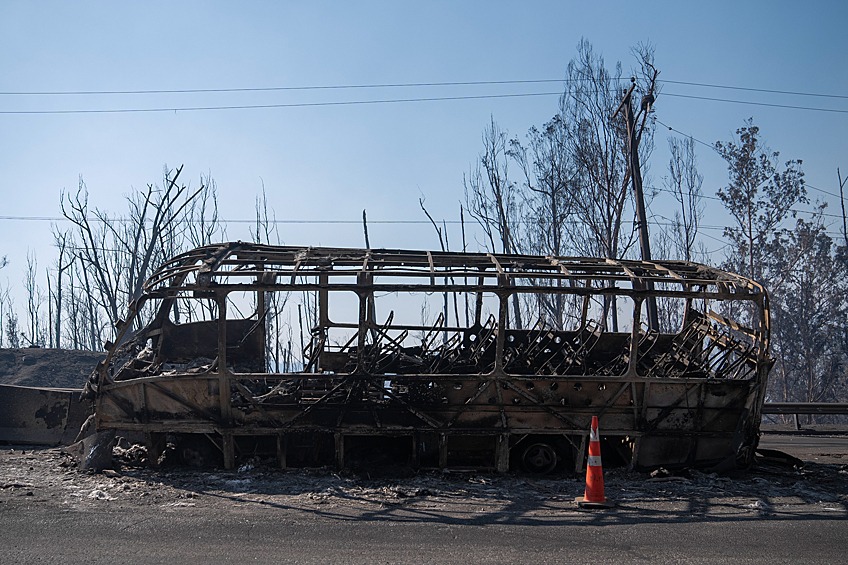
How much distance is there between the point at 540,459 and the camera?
10.0 meters

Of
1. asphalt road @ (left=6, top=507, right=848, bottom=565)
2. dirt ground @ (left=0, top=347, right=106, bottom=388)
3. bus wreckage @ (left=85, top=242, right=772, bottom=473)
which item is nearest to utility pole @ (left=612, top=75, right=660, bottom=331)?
bus wreckage @ (left=85, top=242, right=772, bottom=473)

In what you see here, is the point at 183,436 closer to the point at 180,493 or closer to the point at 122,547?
the point at 180,493

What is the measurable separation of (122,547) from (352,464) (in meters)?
3.91

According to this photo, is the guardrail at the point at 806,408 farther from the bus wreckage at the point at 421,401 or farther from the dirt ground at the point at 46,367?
the dirt ground at the point at 46,367

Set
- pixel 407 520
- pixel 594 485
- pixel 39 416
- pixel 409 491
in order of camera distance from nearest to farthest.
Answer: pixel 407 520, pixel 594 485, pixel 409 491, pixel 39 416

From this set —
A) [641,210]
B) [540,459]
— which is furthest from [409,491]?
[641,210]

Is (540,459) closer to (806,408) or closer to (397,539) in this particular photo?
(397,539)

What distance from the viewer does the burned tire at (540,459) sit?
1000 centimetres

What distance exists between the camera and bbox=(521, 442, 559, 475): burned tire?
10000 mm

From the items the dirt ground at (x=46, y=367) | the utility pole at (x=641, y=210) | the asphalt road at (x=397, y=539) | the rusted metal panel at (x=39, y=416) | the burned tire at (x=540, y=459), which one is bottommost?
the asphalt road at (x=397, y=539)

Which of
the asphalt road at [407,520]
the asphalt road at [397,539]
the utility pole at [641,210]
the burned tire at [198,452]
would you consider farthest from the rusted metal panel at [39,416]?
the utility pole at [641,210]

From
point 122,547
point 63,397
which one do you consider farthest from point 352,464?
point 63,397

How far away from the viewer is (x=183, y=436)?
32.3ft

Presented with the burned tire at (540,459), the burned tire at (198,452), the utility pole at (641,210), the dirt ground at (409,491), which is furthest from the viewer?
the utility pole at (641,210)
